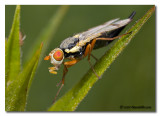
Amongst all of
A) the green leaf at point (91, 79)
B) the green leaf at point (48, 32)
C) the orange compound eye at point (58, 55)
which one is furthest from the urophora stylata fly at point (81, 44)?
the green leaf at point (91, 79)

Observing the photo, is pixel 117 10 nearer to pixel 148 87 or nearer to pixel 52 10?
pixel 52 10

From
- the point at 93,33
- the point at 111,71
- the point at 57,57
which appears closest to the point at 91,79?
the point at 57,57

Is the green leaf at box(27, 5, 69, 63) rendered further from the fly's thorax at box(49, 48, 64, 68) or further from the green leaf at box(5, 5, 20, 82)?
the green leaf at box(5, 5, 20, 82)

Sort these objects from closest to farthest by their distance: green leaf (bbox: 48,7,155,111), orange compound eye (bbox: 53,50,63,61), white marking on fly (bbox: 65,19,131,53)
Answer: green leaf (bbox: 48,7,155,111), orange compound eye (bbox: 53,50,63,61), white marking on fly (bbox: 65,19,131,53)

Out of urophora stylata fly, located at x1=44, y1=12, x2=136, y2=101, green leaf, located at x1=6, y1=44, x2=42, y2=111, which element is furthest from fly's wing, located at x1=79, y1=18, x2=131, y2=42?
green leaf, located at x1=6, y1=44, x2=42, y2=111

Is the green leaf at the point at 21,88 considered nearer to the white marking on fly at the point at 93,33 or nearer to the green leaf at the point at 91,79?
the green leaf at the point at 91,79
